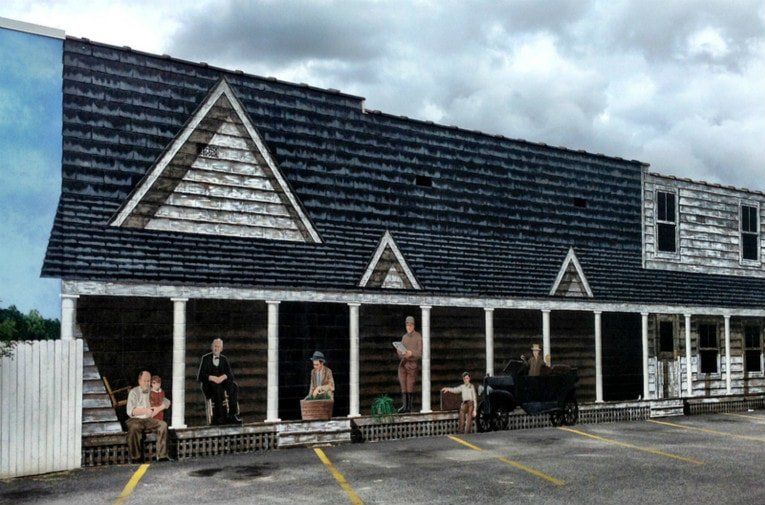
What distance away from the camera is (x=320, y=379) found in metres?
16.6

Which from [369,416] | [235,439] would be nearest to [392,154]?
[369,416]

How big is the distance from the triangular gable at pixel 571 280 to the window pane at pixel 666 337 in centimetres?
352

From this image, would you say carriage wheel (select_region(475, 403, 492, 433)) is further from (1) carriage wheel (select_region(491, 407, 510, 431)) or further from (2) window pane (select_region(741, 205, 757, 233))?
(2) window pane (select_region(741, 205, 757, 233))

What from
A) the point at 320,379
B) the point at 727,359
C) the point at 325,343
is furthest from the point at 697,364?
the point at 320,379

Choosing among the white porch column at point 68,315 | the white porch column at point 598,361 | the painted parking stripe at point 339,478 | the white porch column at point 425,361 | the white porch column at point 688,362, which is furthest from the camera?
the white porch column at point 688,362

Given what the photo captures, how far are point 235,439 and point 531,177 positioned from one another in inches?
456

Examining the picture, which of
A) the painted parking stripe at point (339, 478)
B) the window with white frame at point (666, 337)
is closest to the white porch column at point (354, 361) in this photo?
the painted parking stripe at point (339, 478)

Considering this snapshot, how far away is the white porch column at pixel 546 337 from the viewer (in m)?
20.3

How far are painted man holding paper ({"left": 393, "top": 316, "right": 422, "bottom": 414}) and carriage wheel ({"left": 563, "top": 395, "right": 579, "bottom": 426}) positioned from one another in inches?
194

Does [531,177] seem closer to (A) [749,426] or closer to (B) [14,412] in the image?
(A) [749,426]

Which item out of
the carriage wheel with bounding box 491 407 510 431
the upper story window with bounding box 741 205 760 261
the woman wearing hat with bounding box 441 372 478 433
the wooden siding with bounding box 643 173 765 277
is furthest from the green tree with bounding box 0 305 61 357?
the upper story window with bounding box 741 205 760 261

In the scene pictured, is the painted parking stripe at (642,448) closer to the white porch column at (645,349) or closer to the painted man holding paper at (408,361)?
the painted man holding paper at (408,361)

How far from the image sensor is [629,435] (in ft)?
58.1

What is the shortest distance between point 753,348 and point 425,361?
14427mm
